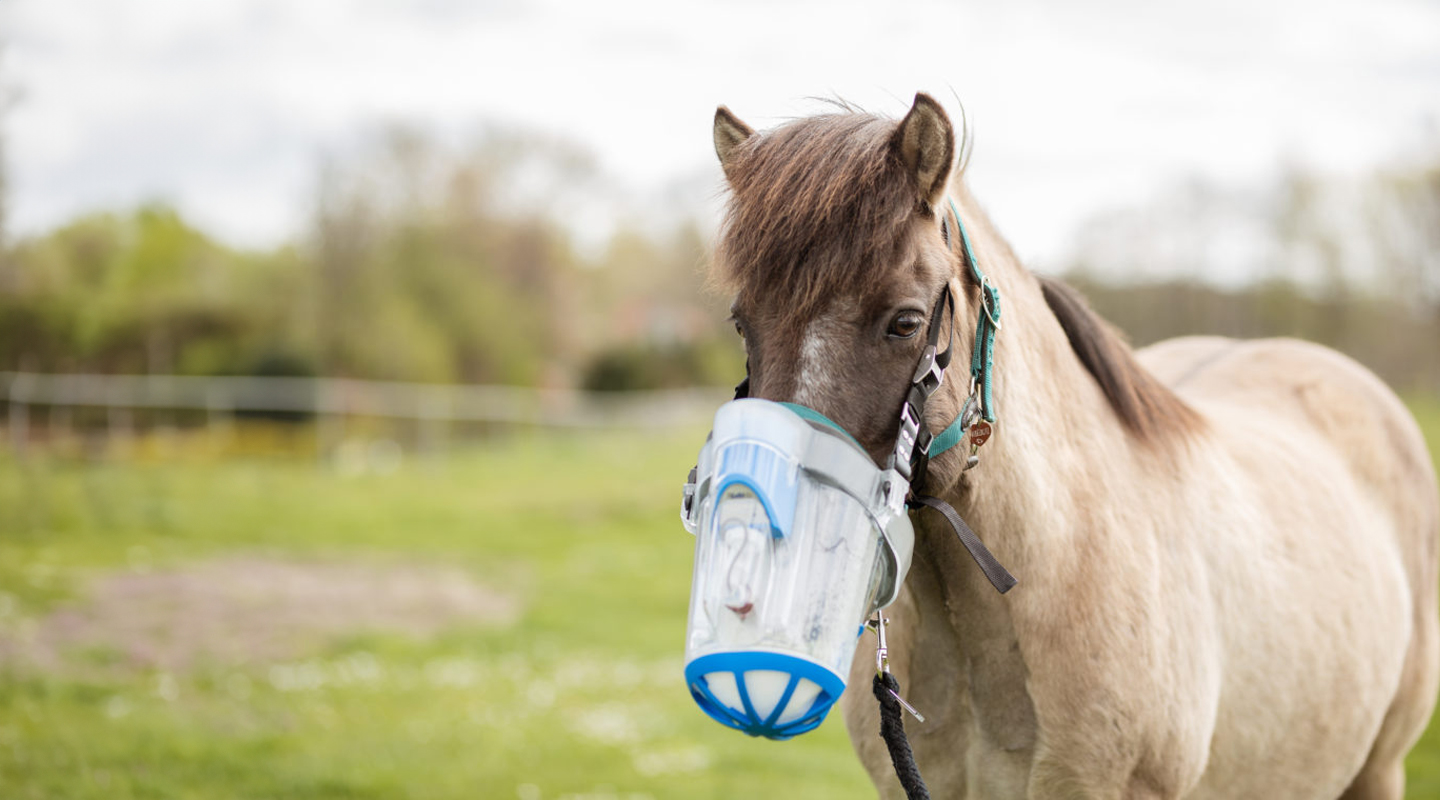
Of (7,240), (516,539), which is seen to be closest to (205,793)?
(516,539)

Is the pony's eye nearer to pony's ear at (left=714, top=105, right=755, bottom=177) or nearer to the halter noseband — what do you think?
the halter noseband

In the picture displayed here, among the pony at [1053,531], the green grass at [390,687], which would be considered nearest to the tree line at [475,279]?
the green grass at [390,687]

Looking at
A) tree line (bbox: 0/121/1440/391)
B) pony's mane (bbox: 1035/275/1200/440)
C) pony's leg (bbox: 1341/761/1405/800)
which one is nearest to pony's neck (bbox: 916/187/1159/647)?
pony's mane (bbox: 1035/275/1200/440)

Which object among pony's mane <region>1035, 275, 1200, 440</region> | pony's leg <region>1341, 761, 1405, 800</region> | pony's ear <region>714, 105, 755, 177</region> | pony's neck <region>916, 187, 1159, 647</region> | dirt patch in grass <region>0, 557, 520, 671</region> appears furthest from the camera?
dirt patch in grass <region>0, 557, 520, 671</region>

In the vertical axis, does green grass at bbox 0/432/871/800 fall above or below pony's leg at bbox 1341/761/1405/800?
below

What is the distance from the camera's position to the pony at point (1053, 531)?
1.92 metres

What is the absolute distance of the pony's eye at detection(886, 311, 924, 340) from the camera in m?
1.92

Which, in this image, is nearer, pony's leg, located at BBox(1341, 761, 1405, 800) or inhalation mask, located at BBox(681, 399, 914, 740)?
inhalation mask, located at BBox(681, 399, 914, 740)

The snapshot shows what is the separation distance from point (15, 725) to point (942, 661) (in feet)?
19.3

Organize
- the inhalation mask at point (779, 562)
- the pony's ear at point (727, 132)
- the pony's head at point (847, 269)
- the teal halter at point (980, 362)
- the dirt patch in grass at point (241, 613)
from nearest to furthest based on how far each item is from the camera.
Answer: the inhalation mask at point (779, 562) < the pony's head at point (847, 269) < the teal halter at point (980, 362) < the pony's ear at point (727, 132) < the dirt patch in grass at point (241, 613)

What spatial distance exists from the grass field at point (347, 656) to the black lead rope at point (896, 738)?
3.79 meters

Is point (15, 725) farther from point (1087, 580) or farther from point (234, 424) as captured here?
point (234, 424)

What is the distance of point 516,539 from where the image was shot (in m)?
14.7

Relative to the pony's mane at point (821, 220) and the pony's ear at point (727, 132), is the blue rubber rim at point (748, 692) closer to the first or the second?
the pony's mane at point (821, 220)
